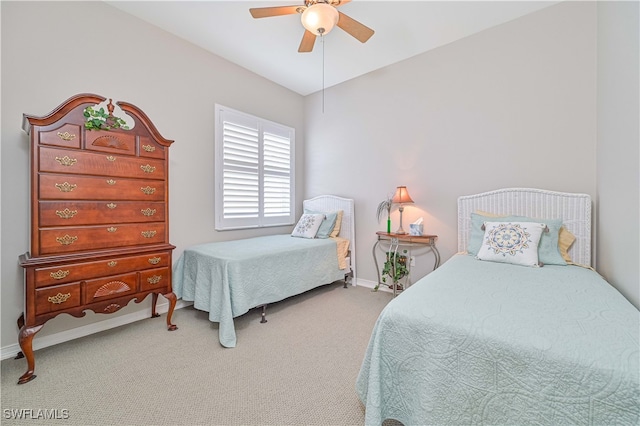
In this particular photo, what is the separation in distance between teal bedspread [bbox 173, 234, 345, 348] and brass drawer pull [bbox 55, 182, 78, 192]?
1.09m

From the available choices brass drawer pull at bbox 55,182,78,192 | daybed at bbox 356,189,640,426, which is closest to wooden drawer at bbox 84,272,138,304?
brass drawer pull at bbox 55,182,78,192

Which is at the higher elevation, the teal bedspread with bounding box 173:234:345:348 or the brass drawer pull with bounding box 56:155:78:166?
the brass drawer pull with bounding box 56:155:78:166

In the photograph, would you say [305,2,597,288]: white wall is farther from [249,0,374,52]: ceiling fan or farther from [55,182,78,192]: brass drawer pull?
[55,182,78,192]: brass drawer pull

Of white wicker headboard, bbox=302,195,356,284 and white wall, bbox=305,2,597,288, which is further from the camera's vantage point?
white wicker headboard, bbox=302,195,356,284

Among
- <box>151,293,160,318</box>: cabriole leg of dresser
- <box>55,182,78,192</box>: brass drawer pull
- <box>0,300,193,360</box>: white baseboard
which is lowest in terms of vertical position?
<box>0,300,193,360</box>: white baseboard

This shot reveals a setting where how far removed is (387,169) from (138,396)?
127 inches

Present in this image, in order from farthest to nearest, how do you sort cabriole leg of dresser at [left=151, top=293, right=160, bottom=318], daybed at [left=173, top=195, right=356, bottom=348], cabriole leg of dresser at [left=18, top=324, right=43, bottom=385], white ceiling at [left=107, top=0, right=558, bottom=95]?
cabriole leg of dresser at [left=151, top=293, right=160, bottom=318], white ceiling at [left=107, top=0, right=558, bottom=95], daybed at [left=173, top=195, right=356, bottom=348], cabriole leg of dresser at [left=18, top=324, right=43, bottom=385]

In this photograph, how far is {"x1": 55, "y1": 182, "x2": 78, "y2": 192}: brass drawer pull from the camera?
187 centimetres

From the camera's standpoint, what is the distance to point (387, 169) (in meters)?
3.56

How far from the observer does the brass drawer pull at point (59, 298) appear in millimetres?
1809

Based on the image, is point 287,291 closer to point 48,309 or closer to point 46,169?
point 48,309

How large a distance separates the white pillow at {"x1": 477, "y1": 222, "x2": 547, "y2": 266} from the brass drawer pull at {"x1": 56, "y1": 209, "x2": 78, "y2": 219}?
3.13 metres

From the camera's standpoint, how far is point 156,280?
7.57 ft

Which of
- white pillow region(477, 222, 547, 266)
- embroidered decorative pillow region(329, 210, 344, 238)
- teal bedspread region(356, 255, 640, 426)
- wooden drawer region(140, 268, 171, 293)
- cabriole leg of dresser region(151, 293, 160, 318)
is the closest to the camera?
teal bedspread region(356, 255, 640, 426)
